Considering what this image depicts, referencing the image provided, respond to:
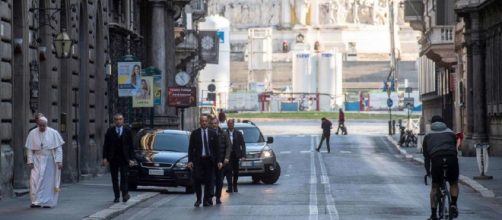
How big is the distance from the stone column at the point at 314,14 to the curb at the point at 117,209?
527 feet

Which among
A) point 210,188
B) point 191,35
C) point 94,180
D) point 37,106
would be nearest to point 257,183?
point 94,180

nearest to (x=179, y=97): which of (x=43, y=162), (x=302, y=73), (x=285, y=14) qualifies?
(x=43, y=162)

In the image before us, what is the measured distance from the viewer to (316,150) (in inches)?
2756

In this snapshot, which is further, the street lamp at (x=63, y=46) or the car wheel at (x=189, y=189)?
the car wheel at (x=189, y=189)

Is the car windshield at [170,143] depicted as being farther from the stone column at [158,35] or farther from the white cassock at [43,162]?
the stone column at [158,35]

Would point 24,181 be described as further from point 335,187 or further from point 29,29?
point 335,187

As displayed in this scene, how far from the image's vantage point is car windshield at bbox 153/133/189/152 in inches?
1405

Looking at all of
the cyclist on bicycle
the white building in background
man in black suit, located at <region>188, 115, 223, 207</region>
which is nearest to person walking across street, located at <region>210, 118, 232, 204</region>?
man in black suit, located at <region>188, 115, 223, 207</region>

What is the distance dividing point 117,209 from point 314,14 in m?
167

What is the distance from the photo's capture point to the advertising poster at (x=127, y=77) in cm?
3847

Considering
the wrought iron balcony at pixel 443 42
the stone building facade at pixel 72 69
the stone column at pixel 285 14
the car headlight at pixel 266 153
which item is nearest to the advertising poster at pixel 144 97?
the stone building facade at pixel 72 69

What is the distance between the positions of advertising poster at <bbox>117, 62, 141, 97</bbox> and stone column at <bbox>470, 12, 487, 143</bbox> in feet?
78.6

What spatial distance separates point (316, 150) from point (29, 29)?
3741 cm

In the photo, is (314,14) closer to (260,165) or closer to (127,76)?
(260,165)
